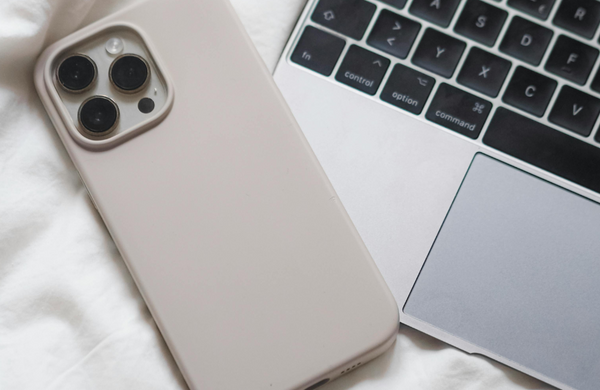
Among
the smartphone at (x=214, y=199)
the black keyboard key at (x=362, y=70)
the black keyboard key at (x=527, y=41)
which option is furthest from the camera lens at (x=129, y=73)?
the black keyboard key at (x=527, y=41)

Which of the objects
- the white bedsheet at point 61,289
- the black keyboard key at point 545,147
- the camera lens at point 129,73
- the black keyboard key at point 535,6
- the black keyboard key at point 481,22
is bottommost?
the white bedsheet at point 61,289

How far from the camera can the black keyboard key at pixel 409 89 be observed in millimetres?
346

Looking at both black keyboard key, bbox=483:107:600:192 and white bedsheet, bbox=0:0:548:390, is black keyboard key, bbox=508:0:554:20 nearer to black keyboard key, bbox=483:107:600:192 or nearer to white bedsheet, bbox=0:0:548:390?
black keyboard key, bbox=483:107:600:192

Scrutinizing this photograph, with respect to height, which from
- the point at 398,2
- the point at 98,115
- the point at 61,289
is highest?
the point at 398,2

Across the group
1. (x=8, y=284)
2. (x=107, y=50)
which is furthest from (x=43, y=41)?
(x=8, y=284)

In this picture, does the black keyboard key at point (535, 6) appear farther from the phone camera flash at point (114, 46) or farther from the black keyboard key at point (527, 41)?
the phone camera flash at point (114, 46)

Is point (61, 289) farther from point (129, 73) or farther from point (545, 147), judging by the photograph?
point (545, 147)

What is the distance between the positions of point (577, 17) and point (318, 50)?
17 cm

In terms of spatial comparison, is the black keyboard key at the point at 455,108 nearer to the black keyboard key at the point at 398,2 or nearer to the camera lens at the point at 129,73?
the black keyboard key at the point at 398,2

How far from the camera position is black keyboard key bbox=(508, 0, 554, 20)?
0.35 meters

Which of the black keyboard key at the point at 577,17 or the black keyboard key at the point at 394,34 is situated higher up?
the black keyboard key at the point at 577,17

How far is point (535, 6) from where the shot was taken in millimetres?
349

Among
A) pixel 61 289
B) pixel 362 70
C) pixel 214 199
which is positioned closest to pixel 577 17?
pixel 362 70

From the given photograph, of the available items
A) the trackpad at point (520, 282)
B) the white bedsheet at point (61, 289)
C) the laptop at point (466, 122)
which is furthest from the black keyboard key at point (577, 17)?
the white bedsheet at point (61, 289)
